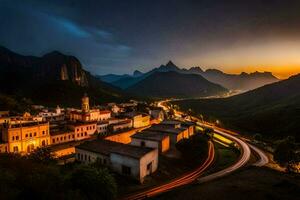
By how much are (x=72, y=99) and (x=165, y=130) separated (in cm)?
12361

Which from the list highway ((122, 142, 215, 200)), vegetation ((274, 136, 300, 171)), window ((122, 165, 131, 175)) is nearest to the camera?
highway ((122, 142, 215, 200))

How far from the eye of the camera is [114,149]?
44812 mm

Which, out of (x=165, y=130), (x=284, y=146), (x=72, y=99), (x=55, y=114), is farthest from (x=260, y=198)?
(x=72, y=99)

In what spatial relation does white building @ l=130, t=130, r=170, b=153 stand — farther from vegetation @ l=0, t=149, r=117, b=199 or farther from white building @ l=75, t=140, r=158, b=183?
vegetation @ l=0, t=149, r=117, b=199

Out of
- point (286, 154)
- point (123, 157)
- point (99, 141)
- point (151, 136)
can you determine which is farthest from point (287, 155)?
point (99, 141)

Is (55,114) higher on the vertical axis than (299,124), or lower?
higher

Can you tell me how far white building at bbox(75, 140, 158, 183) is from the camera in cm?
4019

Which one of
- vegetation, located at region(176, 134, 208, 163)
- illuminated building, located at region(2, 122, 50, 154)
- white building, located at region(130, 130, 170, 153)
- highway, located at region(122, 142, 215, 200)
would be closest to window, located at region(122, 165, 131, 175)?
highway, located at region(122, 142, 215, 200)

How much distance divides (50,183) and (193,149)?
39.2 meters

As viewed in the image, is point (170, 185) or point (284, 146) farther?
point (284, 146)

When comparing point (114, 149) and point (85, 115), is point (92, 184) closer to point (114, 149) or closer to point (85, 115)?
point (114, 149)

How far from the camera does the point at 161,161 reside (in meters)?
50.0

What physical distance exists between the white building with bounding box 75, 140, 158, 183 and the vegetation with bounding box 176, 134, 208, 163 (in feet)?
36.4

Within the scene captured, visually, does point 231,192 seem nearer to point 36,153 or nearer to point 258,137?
point 36,153
